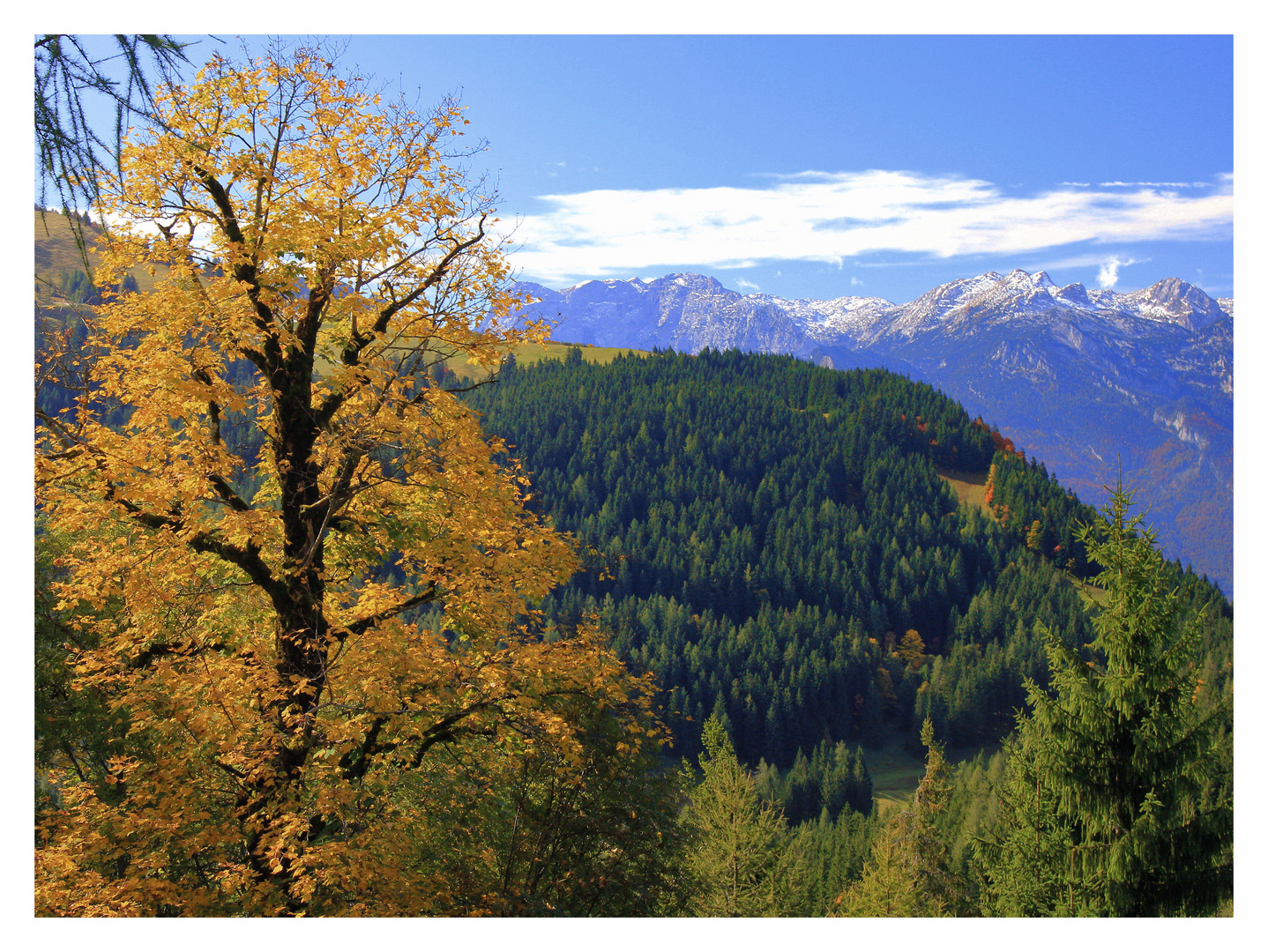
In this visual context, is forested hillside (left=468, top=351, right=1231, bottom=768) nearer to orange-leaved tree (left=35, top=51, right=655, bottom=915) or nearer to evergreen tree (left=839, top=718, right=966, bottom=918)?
evergreen tree (left=839, top=718, right=966, bottom=918)

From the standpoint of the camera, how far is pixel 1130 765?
11812mm

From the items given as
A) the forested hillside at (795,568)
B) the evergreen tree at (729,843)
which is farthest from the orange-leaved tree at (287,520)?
the forested hillside at (795,568)

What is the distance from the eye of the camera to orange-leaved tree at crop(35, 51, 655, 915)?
32.7 feet

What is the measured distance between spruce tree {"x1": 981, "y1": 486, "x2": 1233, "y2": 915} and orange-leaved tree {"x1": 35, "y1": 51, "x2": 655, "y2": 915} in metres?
6.68

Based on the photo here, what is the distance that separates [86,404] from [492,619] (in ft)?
18.7

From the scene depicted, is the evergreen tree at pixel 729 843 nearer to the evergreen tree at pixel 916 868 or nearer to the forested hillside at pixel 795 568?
the evergreen tree at pixel 916 868

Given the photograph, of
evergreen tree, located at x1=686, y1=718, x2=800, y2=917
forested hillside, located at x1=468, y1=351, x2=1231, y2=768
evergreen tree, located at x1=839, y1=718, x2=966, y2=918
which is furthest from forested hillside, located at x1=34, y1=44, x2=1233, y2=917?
forested hillside, located at x1=468, y1=351, x2=1231, y2=768

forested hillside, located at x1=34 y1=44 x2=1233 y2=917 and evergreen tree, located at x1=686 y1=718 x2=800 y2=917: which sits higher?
forested hillside, located at x1=34 y1=44 x2=1233 y2=917

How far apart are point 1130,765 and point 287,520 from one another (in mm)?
12085

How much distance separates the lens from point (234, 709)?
33.0ft

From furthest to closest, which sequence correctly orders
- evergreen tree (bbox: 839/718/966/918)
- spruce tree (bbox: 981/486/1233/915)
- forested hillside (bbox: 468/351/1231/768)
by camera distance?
forested hillside (bbox: 468/351/1231/768) < evergreen tree (bbox: 839/718/966/918) < spruce tree (bbox: 981/486/1233/915)

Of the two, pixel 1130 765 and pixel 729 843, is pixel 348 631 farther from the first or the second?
pixel 729 843

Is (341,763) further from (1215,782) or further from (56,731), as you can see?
(1215,782)

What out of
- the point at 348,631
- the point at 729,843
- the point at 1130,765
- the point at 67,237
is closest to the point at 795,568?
the point at 729,843
